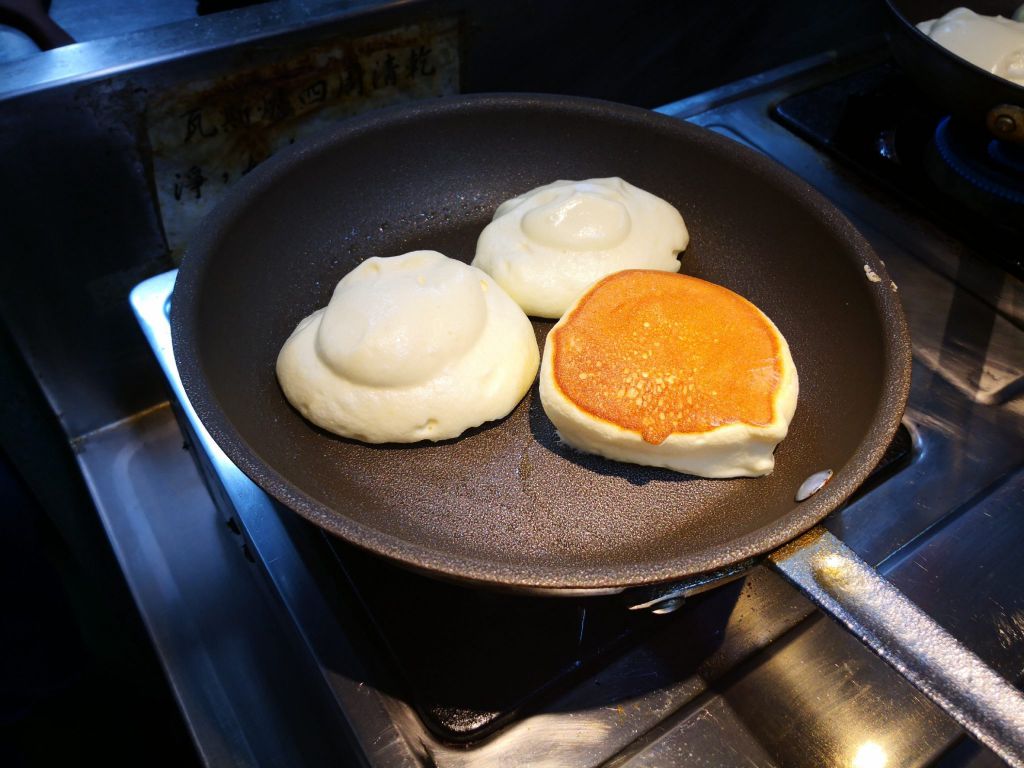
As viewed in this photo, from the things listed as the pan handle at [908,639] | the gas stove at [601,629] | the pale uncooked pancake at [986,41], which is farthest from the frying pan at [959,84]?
the pan handle at [908,639]

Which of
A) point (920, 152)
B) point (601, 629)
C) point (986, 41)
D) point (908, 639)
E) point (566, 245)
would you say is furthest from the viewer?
point (920, 152)

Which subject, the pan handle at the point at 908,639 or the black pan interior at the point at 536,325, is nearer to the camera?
the pan handle at the point at 908,639

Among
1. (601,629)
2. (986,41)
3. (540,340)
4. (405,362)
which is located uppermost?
(986,41)

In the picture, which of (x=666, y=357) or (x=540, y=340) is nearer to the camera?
(x=666, y=357)

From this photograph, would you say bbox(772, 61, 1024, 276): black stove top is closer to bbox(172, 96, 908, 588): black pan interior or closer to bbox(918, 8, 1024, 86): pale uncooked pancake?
bbox(918, 8, 1024, 86): pale uncooked pancake

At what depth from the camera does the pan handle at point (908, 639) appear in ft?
2.38

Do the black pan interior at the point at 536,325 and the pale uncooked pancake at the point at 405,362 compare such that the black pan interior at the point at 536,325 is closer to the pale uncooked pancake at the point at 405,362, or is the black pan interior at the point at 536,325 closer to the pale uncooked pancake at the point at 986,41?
the pale uncooked pancake at the point at 405,362

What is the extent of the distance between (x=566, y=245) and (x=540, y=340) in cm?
16

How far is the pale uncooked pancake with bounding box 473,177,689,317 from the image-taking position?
1238mm

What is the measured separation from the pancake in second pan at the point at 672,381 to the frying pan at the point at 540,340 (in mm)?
68

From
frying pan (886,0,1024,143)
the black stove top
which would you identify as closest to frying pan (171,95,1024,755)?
frying pan (886,0,1024,143)

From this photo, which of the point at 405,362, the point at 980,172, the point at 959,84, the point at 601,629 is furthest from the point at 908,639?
the point at 980,172

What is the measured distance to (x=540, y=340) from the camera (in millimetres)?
1269

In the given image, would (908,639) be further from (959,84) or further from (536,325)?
(959,84)
